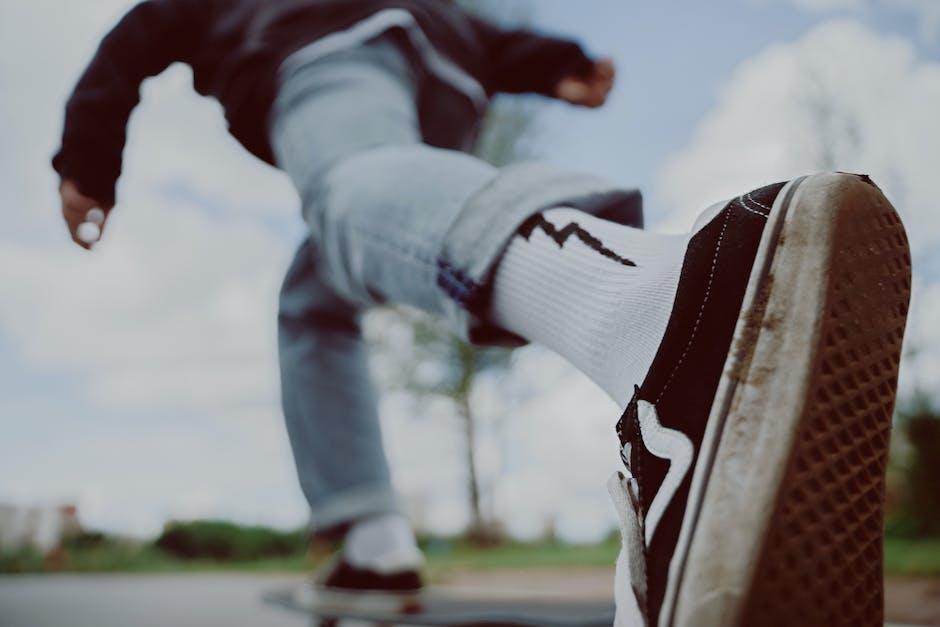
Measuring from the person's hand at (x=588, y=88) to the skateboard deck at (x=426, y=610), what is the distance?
0.72m

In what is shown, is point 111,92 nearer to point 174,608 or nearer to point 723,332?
point 723,332

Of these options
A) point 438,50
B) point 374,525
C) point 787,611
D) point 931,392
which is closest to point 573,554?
point 931,392

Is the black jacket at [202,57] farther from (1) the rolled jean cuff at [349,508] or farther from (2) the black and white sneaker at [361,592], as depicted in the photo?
(2) the black and white sneaker at [361,592]

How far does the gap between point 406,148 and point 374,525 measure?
63 centimetres

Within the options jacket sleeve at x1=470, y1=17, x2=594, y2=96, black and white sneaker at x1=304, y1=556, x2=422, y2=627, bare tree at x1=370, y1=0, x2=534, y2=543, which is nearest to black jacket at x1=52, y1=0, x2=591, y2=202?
jacket sleeve at x1=470, y1=17, x2=594, y2=96

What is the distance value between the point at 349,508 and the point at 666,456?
2.50 ft

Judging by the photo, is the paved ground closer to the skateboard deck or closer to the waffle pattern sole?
the skateboard deck

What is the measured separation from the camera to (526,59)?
1072mm

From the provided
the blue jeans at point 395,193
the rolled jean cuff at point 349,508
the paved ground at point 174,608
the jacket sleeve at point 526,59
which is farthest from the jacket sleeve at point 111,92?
the paved ground at point 174,608

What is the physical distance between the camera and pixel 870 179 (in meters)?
0.43

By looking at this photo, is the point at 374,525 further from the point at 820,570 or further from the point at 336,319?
the point at 820,570

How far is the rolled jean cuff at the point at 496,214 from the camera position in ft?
1.86

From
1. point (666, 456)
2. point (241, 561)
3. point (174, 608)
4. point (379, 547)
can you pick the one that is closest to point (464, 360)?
point (241, 561)

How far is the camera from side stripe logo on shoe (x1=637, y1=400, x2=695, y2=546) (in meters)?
0.40
